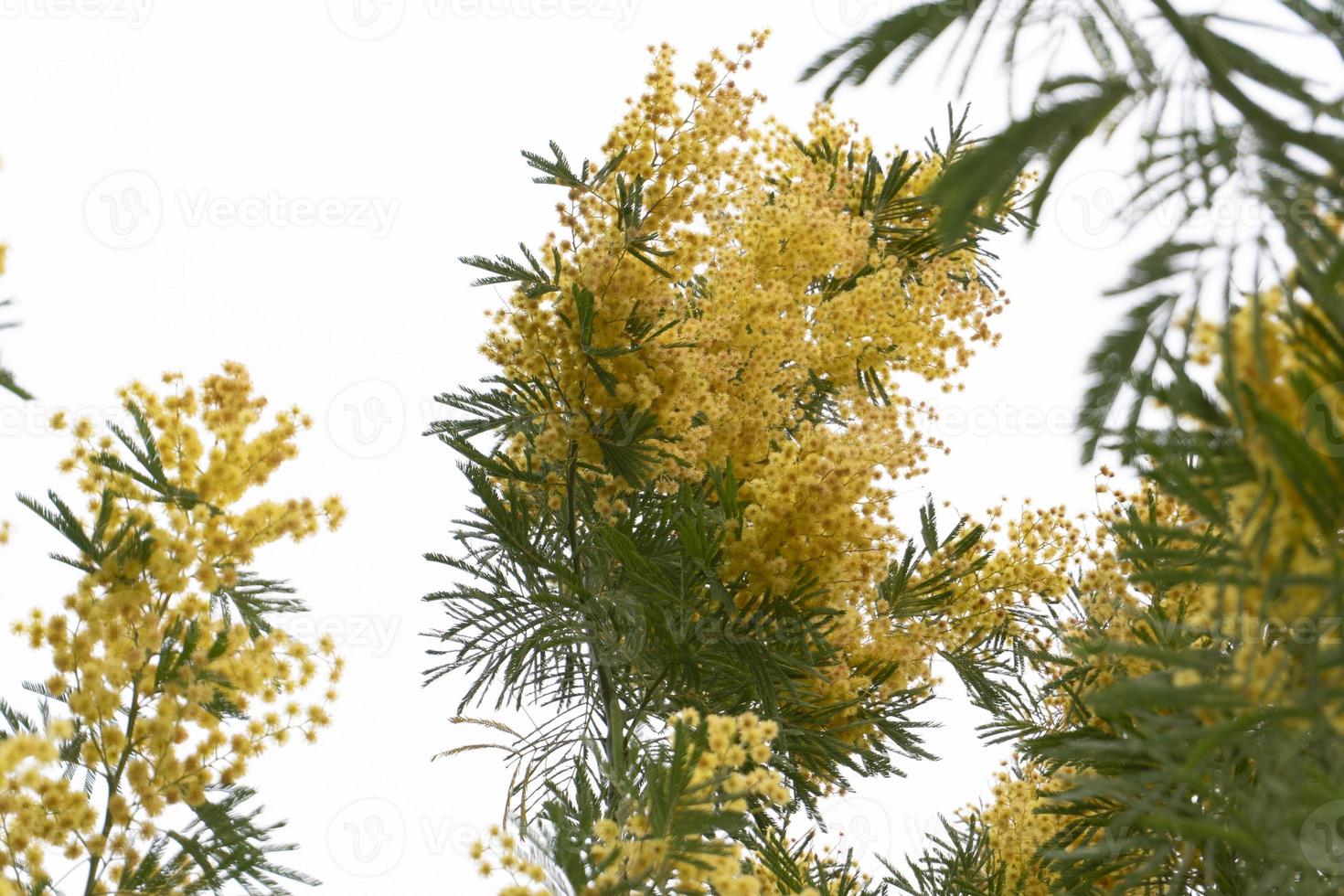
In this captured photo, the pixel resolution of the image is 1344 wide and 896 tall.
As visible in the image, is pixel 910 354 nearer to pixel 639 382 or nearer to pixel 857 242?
pixel 857 242

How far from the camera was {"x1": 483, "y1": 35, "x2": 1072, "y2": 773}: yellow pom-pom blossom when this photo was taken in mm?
3764

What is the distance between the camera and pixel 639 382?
12.9 ft

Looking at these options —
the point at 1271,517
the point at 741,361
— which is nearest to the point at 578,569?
the point at 741,361

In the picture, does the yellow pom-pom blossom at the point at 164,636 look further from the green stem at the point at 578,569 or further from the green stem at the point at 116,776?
the green stem at the point at 578,569

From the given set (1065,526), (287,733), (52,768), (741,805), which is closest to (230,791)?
(287,733)

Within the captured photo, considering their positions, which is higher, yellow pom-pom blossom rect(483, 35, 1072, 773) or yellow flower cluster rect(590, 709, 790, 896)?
yellow pom-pom blossom rect(483, 35, 1072, 773)

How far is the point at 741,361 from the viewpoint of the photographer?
4621mm

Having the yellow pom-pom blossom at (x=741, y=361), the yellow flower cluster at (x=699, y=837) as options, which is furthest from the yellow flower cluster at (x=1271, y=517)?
the yellow pom-pom blossom at (x=741, y=361)

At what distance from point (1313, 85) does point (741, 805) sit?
1756mm

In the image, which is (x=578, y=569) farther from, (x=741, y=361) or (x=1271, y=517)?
(x=1271, y=517)

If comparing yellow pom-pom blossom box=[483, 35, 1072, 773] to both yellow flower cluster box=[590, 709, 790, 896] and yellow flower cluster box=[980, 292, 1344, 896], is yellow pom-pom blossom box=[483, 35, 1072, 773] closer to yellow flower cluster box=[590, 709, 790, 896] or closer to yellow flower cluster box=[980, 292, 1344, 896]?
yellow flower cluster box=[590, 709, 790, 896]

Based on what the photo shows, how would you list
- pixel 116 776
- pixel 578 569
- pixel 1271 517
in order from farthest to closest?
pixel 578 569, pixel 116 776, pixel 1271 517

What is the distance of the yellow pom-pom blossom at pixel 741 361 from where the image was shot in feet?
12.3

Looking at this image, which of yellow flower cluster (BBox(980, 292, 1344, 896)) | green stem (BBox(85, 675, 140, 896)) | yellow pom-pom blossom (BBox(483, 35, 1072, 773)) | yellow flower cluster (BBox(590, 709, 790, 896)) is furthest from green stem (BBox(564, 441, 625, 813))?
yellow flower cluster (BBox(980, 292, 1344, 896))
